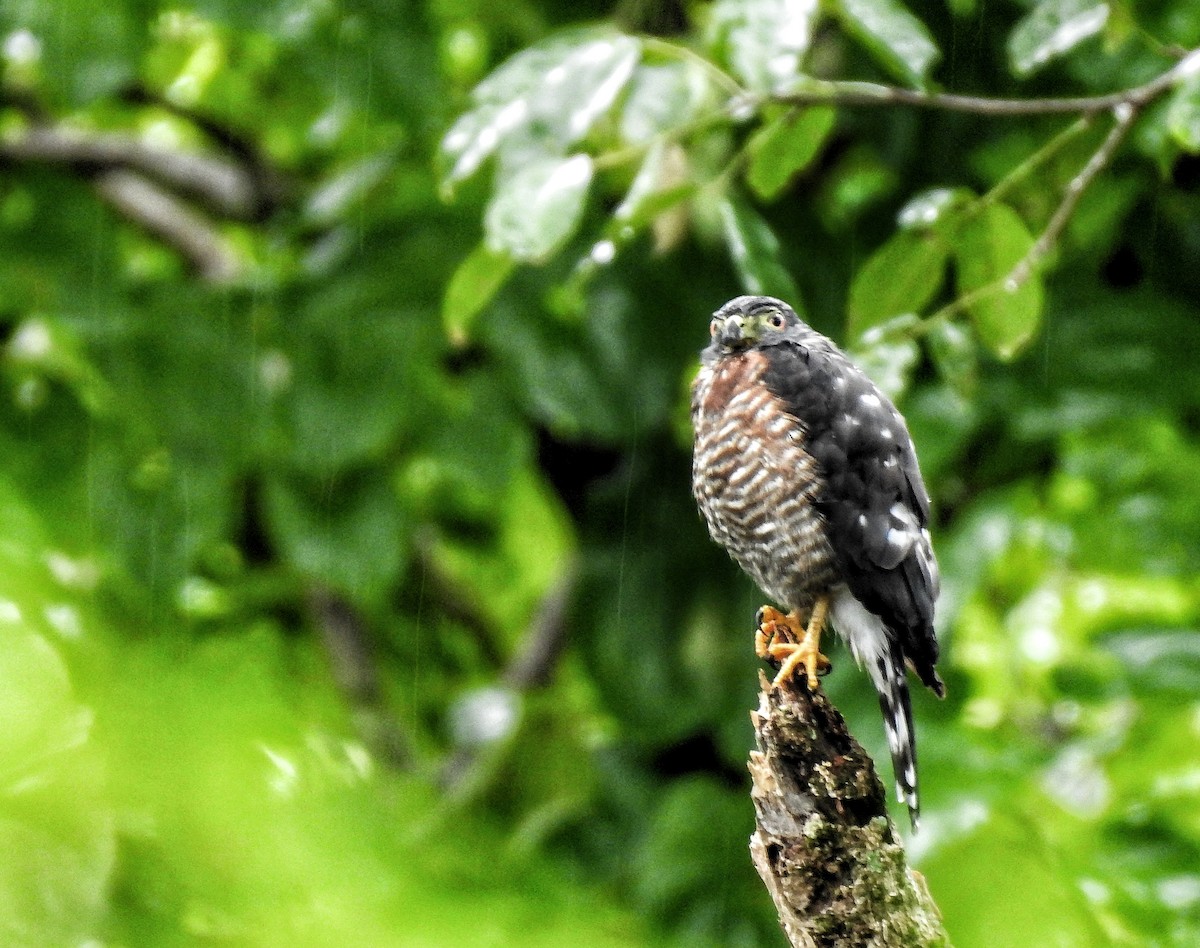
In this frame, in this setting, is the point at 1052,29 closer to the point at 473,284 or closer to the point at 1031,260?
the point at 1031,260

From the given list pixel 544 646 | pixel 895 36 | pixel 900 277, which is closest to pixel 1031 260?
pixel 900 277

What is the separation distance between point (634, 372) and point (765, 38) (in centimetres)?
98

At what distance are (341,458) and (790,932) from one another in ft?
4.63

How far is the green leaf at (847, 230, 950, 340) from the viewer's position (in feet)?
5.68

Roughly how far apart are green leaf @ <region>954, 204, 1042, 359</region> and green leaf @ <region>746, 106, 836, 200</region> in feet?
0.79

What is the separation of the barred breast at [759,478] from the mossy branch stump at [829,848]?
350 mm

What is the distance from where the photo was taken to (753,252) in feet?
5.17

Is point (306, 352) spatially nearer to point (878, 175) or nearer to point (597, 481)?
point (597, 481)

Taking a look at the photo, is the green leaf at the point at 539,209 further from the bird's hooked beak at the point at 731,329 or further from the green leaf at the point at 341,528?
the green leaf at the point at 341,528

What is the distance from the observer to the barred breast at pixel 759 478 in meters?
1.58

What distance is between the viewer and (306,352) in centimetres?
245

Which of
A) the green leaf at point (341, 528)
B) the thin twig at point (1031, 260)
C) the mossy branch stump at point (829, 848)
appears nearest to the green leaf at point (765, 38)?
the thin twig at point (1031, 260)

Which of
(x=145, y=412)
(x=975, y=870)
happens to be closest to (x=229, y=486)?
(x=145, y=412)

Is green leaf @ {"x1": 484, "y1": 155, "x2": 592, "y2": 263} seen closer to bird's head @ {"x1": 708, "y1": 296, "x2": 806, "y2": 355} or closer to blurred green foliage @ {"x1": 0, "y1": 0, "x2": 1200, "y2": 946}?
blurred green foliage @ {"x1": 0, "y1": 0, "x2": 1200, "y2": 946}
